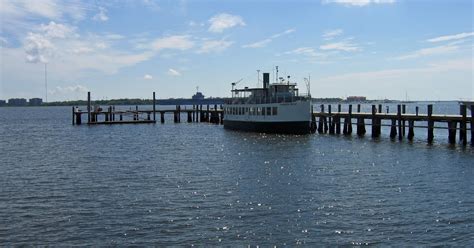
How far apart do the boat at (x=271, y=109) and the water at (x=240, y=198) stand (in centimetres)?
2137

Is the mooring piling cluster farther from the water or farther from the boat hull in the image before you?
the water

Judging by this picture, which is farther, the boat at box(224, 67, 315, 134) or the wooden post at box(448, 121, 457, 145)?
the boat at box(224, 67, 315, 134)

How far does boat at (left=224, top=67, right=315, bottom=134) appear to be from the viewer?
70.1m

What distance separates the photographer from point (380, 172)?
36.1 metres

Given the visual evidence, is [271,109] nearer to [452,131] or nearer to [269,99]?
[269,99]

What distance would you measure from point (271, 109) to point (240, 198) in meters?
46.7

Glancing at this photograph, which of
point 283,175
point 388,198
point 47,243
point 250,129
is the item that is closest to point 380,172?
point 283,175

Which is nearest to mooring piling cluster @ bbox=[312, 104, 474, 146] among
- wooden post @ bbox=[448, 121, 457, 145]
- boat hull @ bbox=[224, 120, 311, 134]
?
wooden post @ bbox=[448, 121, 457, 145]

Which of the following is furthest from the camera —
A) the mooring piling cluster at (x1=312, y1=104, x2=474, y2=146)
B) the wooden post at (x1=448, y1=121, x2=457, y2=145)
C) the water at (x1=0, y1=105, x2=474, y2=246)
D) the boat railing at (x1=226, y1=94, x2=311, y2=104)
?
the boat railing at (x1=226, y1=94, x2=311, y2=104)

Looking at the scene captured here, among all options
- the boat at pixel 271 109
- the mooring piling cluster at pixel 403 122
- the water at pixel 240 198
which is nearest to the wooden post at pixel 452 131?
the mooring piling cluster at pixel 403 122

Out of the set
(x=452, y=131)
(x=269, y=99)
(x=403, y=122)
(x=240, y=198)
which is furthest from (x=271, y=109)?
(x=240, y=198)

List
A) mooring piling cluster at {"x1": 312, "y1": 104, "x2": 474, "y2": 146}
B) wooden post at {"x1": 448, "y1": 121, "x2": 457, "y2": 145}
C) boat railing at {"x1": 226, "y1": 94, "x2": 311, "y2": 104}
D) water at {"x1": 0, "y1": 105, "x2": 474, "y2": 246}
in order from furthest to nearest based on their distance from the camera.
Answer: boat railing at {"x1": 226, "y1": 94, "x2": 311, "y2": 104} < wooden post at {"x1": 448, "y1": 121, "x2": 457, "y2": 145} < mooring piling cluster at {"x1": 312, "y1": 104, "x2": 474, "y2": 146} < water at {"x1": 0, "y1": 105, "x2": 474, "y2": 246}

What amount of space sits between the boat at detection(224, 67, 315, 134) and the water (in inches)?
841

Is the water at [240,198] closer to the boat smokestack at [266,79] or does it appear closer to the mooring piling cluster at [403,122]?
the mooring piling cluster at [403,122]
